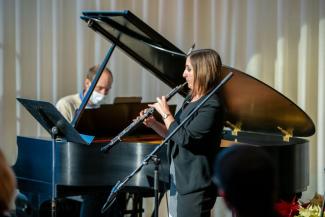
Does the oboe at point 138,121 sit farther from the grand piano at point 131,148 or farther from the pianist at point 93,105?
the pianist at point 93,105

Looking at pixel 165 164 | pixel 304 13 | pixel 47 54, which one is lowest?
pixel 165 164

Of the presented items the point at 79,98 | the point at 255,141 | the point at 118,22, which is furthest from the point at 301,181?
the point at 79,98

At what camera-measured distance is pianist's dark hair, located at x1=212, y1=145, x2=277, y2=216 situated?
58.1 inches

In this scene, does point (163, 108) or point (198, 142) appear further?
point (163, 108)

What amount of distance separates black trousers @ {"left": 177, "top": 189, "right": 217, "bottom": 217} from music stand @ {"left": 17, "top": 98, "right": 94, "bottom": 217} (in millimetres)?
1007

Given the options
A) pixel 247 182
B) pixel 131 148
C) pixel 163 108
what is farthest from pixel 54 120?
pixel 247 182

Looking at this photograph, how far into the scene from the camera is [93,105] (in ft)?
17.0

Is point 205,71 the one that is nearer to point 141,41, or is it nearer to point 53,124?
point 141,41

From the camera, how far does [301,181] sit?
4.45 metres

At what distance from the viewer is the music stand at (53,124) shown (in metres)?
4.09

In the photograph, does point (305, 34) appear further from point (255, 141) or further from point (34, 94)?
point (34, 94)

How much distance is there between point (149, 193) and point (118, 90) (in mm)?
1566

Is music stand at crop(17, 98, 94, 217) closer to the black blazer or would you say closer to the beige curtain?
the black blazer

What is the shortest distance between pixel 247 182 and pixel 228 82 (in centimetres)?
290
